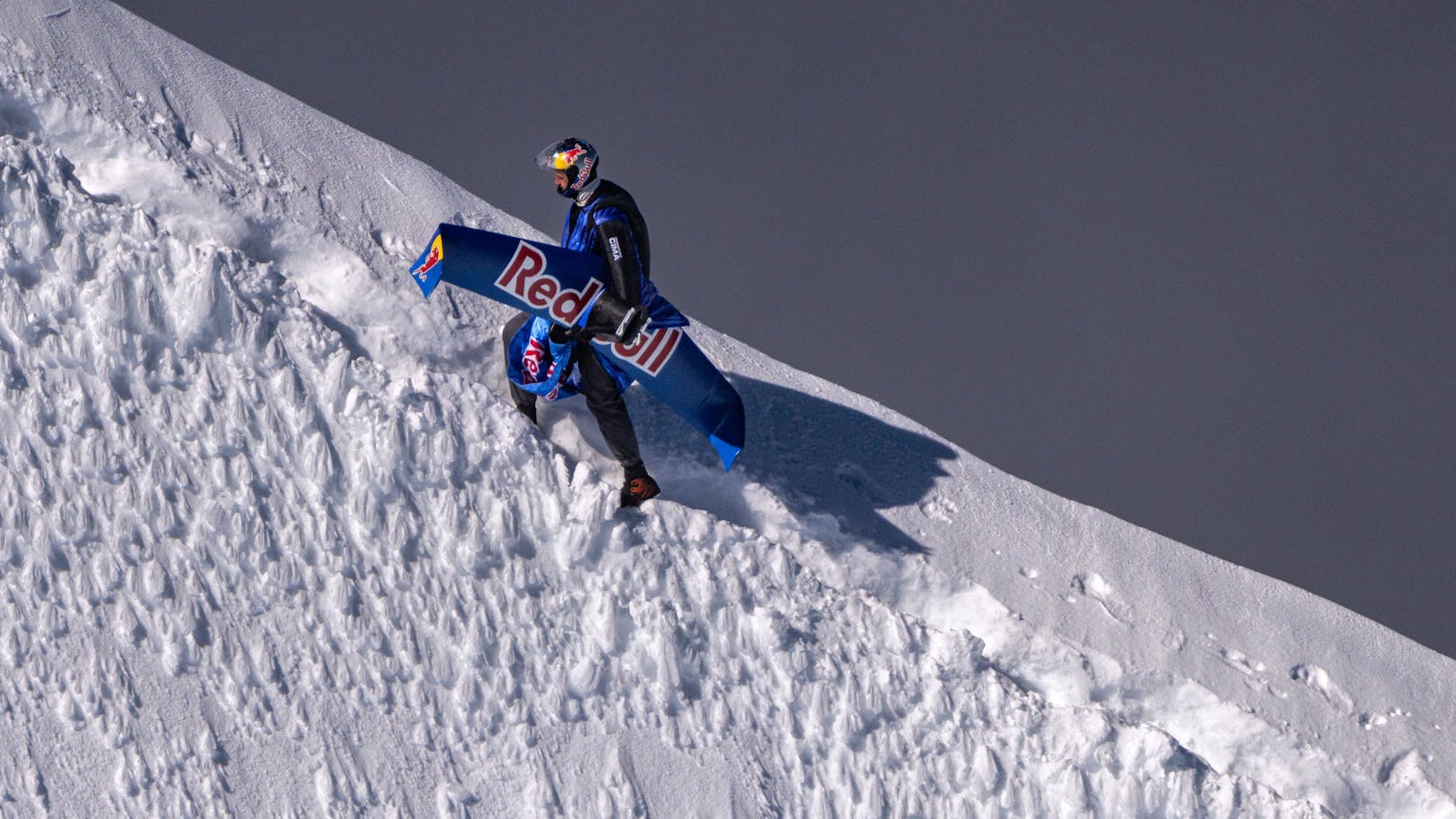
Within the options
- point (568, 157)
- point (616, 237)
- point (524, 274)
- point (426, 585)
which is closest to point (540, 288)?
point (524, 274)

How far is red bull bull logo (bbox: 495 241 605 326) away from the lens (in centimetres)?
690

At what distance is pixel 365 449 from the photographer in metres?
6.79

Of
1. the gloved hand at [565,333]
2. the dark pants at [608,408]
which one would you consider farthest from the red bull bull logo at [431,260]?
the dark pants at [608,408]

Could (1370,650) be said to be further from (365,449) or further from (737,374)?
(365,449)

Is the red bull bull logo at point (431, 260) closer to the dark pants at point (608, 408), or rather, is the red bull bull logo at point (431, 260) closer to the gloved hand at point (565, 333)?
the gloved hand at point (565, 333)

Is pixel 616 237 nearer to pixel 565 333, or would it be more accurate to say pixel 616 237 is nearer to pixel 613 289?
pixel 613 289

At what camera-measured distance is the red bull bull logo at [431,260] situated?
6.91 meters

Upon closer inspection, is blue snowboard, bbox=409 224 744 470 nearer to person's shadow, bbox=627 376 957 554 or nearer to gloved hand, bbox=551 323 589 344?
gloved hand, bbox=551 323 589 344

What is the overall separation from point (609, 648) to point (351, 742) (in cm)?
100

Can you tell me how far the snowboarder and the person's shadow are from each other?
579mm

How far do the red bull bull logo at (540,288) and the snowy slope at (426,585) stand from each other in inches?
18.1

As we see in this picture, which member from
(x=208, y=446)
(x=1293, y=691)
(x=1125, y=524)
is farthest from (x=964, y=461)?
(x=208, y=446)

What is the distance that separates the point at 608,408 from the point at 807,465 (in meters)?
1.26

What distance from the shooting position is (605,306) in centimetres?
686
